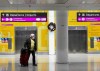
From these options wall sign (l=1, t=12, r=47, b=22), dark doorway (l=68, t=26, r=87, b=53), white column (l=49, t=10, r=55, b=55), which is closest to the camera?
wall sign (l=1, t=12, r=47, b=22)

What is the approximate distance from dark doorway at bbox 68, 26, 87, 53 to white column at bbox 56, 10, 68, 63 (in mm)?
10433

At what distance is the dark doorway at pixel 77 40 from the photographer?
3125cm

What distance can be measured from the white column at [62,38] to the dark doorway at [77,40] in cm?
1043

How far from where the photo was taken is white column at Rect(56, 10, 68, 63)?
67.9ft

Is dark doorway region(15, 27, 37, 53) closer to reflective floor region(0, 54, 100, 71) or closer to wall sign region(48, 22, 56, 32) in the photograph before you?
wall sign region(48, 22, 56, 32)

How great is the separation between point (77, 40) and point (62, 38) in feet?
36.6

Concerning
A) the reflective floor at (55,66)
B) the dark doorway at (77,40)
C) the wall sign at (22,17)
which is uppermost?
the wall sign at (22,17)

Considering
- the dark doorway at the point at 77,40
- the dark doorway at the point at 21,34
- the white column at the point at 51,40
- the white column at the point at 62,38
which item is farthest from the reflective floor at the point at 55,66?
the dark doorway at the point at 77,40

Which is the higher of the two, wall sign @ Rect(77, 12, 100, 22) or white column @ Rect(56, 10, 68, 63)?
wall sign @ Rect(77, 12, 100, 22)

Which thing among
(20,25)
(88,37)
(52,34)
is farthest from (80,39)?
(20,25)

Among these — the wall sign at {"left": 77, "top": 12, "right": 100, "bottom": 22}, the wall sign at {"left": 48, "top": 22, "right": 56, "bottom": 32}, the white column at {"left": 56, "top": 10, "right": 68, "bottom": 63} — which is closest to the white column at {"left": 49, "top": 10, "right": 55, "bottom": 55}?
the wall sign at {"left": 48, "top": 22, "right": 56, "bottom": 32}

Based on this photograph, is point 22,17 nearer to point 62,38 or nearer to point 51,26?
point 62,38

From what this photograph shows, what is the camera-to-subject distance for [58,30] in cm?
2083

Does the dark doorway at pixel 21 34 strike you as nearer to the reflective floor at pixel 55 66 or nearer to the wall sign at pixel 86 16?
the reflective floor at pixel 55 66
